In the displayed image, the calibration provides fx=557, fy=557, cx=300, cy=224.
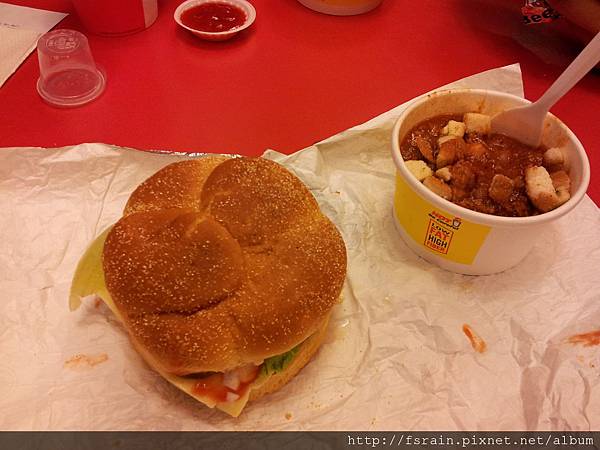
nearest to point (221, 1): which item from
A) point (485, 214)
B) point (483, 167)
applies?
point (483, 167)

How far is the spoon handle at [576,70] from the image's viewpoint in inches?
51.2

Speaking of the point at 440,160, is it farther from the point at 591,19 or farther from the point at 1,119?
the point at 1,119

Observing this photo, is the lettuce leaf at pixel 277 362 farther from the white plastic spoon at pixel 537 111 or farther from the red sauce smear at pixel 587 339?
the white plastic spoon at pixel 537 111

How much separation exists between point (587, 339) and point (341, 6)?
1565 mm

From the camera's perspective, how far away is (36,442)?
3.65 ft

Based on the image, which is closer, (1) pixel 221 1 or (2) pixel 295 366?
(2) pixel 295 366

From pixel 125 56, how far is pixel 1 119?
493 mm

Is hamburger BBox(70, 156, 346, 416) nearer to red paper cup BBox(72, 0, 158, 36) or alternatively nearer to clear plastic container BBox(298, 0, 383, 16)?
red paper cup BBox(72, 0, 158, 36)

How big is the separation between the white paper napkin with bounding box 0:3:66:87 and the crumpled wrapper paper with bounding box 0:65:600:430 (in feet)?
1.77

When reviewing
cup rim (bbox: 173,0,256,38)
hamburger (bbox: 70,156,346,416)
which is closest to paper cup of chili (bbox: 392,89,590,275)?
hamburger (bbox: 70,156,346,416)

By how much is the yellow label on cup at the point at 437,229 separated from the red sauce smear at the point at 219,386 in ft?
1.85

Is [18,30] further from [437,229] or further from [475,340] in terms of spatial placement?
[475,340]

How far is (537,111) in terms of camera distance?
143cm

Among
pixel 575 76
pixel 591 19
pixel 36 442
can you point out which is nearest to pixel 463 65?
pixel 591 19
